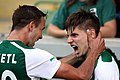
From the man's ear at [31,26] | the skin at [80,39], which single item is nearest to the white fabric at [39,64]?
the man's ear at [31,26]

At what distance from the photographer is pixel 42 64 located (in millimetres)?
3777

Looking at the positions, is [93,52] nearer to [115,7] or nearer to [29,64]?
[29,64]

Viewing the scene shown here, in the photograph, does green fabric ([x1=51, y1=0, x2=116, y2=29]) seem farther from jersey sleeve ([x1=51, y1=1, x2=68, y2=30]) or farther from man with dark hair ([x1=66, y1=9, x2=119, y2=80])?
man with dark hair ([x1=66, y1=9, x2=119, y2=80])

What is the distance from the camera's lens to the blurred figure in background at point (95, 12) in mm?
5777

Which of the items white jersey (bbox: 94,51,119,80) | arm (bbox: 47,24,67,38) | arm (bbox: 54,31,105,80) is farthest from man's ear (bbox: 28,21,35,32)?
arm (bbox: 47,24,67,38)

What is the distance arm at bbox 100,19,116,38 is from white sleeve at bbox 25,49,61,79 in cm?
199

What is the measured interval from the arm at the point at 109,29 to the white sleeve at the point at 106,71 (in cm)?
176

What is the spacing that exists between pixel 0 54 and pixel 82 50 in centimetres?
80

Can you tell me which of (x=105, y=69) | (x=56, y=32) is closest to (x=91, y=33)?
(x=105, y=69)

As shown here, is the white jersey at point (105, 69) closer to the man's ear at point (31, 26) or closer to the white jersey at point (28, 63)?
the white jersey at point (28, 63)

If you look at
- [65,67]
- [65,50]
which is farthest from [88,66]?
[65,50]

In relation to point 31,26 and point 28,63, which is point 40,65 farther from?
point 31,26

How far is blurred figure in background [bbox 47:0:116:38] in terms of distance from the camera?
19.0 ft

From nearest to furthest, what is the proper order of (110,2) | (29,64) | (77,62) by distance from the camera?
(29,64)
(77,62)
(110,2)
